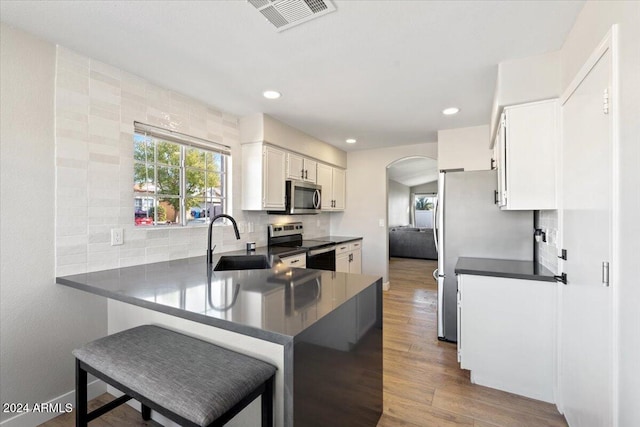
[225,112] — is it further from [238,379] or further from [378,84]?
[238,379]

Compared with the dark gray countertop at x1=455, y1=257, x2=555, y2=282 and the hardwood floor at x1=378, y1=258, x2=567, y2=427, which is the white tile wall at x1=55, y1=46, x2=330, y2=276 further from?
the dark gray countertop at x1=455, y1=257, x2=555, y2=282

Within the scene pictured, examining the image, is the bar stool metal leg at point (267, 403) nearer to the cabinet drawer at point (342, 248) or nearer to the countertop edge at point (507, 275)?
the countertop edge at point (507, 275)

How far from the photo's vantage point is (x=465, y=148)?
3.73 meters

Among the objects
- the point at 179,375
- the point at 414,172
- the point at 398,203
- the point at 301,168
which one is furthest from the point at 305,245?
the point at 398,203

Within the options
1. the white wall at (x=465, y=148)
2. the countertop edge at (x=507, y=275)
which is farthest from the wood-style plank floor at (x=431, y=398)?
the white wall at (x=465, y=148)

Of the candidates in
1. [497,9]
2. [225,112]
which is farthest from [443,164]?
[225,112]

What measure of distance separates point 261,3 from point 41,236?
187cm

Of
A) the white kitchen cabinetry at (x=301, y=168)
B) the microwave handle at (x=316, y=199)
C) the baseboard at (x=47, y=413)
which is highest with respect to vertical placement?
the white kitchen cabinetry at (x=301, y=168)

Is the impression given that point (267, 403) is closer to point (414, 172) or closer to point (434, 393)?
point (434, 393)

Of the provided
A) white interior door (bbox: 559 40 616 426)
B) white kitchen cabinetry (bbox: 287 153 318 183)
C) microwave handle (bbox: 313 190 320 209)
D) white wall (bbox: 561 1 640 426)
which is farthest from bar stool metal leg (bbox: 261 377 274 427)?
microwave handle (bbox: 313 190 320 209)

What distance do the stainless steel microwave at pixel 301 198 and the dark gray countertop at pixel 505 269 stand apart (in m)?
1.97

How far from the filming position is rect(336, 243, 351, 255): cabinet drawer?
13.5ft

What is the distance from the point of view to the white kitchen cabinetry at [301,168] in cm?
369

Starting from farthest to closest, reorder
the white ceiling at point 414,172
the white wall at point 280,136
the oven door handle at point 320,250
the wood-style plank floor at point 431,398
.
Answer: the white ceiling at point 414,172 < the oven door handle at point 320,250 < the white wall at point 280,136 < the wood-style plank floor at point 431,398
